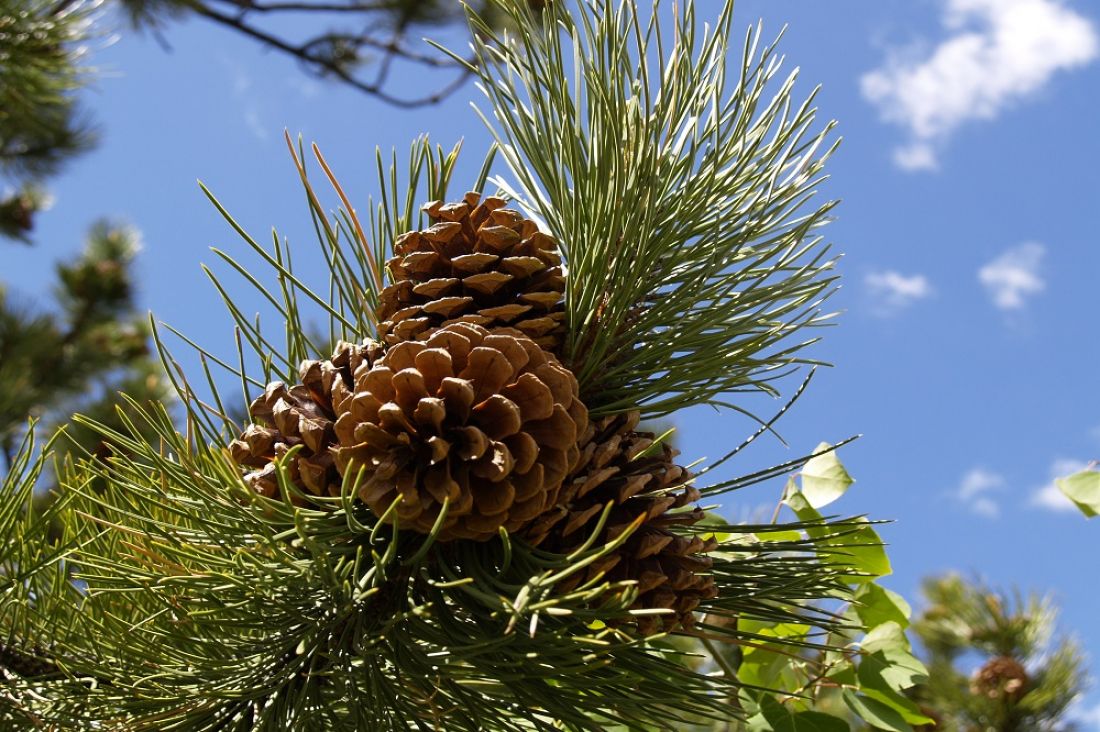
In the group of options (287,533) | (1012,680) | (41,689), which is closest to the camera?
(287,533)

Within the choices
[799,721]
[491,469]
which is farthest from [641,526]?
[799,721]

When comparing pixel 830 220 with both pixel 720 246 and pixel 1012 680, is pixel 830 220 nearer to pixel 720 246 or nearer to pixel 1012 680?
pixel 720 246

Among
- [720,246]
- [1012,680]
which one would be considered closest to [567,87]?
[720,246]

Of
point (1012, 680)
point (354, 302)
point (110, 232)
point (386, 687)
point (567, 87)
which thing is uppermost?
point (110, 232)

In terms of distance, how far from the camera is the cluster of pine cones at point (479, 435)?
568 mm

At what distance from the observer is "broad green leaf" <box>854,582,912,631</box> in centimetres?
93

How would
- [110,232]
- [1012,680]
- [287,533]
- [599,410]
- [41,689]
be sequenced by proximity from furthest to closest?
[110,232] < [1012,680] < [41,689] < [599,410] < [287,533]

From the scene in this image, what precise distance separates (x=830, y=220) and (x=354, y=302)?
383 millimetres

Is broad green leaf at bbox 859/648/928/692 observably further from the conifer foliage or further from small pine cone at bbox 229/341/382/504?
small pine cone at bbox 229/341/382/504

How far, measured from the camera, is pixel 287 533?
54 cm

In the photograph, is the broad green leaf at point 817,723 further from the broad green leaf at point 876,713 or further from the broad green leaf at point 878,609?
the broad green leaf at point 878,609

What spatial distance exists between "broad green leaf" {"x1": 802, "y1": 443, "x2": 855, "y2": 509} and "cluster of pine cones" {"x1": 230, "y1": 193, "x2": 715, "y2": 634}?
31cm

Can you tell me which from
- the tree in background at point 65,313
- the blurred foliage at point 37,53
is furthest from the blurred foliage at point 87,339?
the blurred foliage at point 37,53

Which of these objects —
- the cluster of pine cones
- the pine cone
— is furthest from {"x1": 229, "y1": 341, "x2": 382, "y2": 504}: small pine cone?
the pine cone
